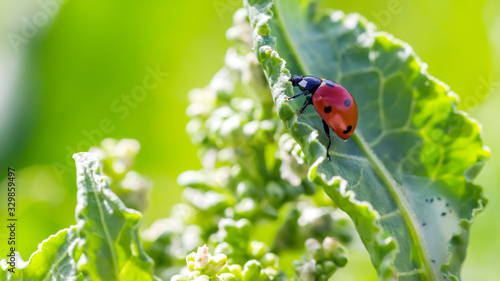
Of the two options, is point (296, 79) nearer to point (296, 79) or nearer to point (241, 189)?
point (296, 79)

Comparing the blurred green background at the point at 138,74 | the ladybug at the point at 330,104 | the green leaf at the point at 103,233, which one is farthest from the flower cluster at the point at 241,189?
the blurred green background at the point at 138,74

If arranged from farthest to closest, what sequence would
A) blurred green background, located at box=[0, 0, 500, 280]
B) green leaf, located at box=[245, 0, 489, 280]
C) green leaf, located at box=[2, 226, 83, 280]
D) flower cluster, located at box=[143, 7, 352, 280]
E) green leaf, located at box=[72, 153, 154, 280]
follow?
blurred green background, located at box=[0, 0, 500, 280], flower cluster, located at box=[143, 7, 352, 280], green leaf, located at box=[245, 0, 489, 280], green leaf, located at box=[2, 226, 83, 280], green leaf, located at box=[72, 153, 154, 280]

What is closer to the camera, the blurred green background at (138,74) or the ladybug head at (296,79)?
the ladybug head at (296,79)

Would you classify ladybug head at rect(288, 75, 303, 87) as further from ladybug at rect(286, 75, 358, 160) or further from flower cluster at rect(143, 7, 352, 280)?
flower cluster at rect(143, 7, 352, 280)

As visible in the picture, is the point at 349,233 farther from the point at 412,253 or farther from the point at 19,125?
the point at 19,125

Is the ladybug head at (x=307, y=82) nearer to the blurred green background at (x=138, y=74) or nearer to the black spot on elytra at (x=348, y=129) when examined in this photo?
the black spot on elytra at (x=348, y=129)

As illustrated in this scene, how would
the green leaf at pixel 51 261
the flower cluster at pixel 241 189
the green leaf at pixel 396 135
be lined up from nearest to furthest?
the green leaf at pixel 51 261
the green leaf at pixel 396 135
the flower cluster at pixel 241 189

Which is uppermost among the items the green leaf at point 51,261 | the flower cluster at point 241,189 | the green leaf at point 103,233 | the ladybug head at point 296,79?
the ladybug head at point 296,79

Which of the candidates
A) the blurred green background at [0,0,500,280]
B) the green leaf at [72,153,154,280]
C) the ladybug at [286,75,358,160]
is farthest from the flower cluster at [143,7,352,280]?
the blurred green background at [0,0,500,280]
